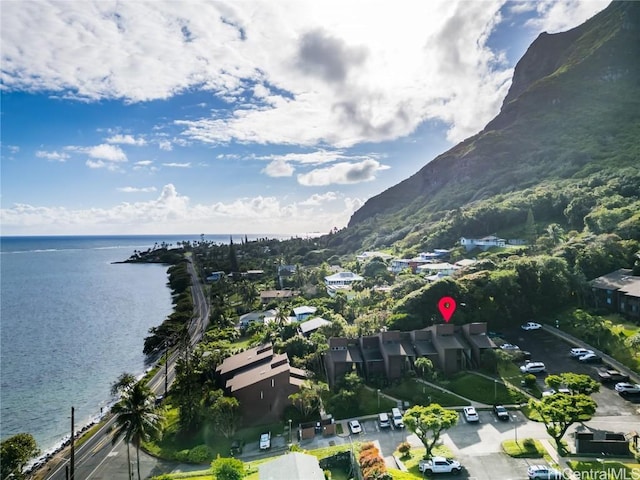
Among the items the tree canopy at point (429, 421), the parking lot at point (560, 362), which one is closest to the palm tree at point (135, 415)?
the tree canopy at point (429, 421)

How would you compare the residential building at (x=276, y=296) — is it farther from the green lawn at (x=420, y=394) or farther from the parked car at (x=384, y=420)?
Result: the parked car at (x=384, y=420)

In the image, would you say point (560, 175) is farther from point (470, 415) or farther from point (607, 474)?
point (607, 474)

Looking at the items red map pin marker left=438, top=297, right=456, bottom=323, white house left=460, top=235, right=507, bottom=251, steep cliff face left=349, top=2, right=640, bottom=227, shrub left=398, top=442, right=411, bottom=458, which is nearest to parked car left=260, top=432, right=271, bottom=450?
shrub left=398, top=442, right=411, bottom=458

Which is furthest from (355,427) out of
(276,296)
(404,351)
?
(276,296)

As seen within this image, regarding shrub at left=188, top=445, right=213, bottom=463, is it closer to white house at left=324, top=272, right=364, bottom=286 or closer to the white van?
the white van

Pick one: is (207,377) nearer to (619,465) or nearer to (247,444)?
(247,444)

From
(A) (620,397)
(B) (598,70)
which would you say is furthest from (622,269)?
(B) (598,70)
